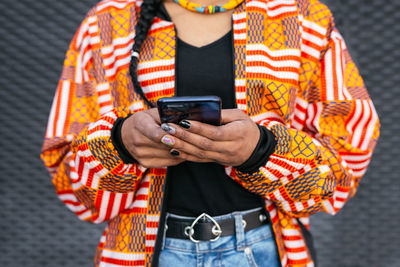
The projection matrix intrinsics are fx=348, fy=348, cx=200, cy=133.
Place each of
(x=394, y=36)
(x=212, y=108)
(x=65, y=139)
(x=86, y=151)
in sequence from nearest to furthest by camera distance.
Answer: (x=212, y=108), (x=86, y=151), (x=65, y=139), (x=394, y=36)

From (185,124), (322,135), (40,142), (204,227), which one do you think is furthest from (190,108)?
(40,142)

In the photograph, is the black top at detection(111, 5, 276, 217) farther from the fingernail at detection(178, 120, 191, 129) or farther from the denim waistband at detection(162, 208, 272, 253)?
the fingernail at detection(178, 120, 191, 129)

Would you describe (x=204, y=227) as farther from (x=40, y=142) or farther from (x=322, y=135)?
(x=40, y=142)

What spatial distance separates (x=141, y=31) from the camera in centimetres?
77

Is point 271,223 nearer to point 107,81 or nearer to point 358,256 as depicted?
point 107,81

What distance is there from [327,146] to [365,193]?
1.52 m

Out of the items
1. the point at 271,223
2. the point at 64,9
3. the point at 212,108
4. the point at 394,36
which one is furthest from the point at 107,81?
the point at 394,36

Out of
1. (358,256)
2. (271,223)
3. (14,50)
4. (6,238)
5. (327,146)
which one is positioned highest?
(14,50)

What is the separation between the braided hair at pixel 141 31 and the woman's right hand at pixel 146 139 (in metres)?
0.12

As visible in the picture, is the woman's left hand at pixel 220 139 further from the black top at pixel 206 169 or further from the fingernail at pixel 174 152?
the black top at pixel 206 169

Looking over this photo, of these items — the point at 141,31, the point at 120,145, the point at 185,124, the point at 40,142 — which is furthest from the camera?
the point at 40,142

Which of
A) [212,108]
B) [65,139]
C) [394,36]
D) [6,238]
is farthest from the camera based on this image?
[6,238]

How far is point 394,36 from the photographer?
195 centimetres

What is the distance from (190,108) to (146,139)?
102mm
